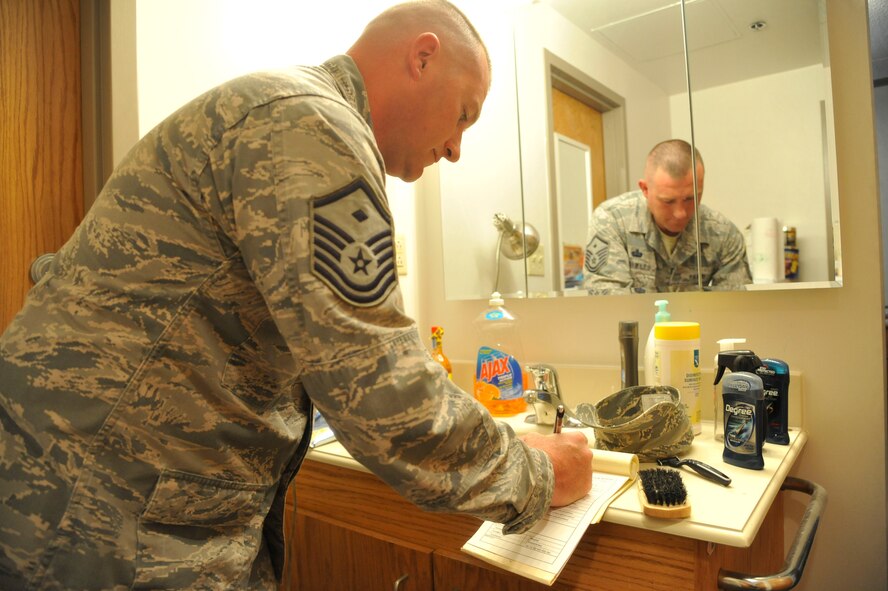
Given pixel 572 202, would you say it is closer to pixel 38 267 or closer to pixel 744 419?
pixel 744 419

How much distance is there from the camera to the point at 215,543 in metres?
0.59

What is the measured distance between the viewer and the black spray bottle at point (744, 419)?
34.5 inches

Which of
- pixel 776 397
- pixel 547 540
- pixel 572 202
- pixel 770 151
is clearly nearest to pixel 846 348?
pixel 776 397

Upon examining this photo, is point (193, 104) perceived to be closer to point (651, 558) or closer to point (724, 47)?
point (651, 558)

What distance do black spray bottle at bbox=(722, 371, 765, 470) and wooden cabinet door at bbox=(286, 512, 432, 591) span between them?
1.75 feet

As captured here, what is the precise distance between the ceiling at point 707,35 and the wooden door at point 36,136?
3.80 ft

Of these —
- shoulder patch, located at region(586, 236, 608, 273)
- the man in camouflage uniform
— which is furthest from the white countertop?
shoulder patch, located at region(586, 236, 608, 273)

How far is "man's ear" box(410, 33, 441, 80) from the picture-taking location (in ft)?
2.46

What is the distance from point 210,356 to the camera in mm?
572

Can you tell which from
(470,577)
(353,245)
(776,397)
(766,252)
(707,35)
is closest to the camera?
(353,245)

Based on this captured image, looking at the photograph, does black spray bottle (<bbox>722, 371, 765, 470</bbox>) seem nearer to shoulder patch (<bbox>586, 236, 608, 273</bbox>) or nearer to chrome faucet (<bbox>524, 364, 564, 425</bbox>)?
chrome faucet (<bbox>524, 364, 564, 425</bbox>)

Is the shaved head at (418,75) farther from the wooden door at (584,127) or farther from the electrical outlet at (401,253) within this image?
the electrical outlet at (401,253)

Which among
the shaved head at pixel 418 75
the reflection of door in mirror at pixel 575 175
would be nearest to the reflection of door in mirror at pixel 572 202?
the reflection of door in mirror at pixel 575 175

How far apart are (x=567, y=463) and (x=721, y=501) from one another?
0.22m
